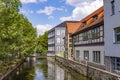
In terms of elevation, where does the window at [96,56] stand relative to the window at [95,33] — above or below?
below

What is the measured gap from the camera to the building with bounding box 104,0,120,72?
2486 centimetres

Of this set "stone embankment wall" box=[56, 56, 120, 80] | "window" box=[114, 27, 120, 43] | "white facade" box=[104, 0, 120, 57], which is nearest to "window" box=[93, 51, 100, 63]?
"stone embankment wall" box=[56, 56, 120, 80]

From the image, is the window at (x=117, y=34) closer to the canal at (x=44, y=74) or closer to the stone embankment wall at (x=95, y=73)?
the stone embankment wall at (x=95, y=73)

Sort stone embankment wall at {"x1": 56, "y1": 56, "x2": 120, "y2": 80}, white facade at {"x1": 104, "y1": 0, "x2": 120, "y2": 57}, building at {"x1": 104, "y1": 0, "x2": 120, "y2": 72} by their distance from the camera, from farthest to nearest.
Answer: building at {"x1": 104, "y1": 0, "x2": 120, "y2": 72} → white facade at {"x1": 104, "y1": 0, "x2": 120, "y2": 57} → stone embankment wall at {"x1": 56, "y1": 56, "x2": 120, "y2": 80}

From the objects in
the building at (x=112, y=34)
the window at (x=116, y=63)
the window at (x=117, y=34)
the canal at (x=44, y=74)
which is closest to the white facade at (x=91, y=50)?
the canal at (x=44, y=74)

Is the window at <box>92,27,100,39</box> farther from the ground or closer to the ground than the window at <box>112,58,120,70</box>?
farther from the ground

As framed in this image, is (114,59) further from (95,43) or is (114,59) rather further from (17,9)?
(17,9)

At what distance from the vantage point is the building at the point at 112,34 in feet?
81.6

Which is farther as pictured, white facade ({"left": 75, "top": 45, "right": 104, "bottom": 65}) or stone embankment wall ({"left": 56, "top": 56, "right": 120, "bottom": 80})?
white facade ({"left": 75, "top": 45, "right": 104, "bottom": 65})

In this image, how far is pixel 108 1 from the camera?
88.3 ft

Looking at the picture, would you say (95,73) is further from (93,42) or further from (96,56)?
(93,42)

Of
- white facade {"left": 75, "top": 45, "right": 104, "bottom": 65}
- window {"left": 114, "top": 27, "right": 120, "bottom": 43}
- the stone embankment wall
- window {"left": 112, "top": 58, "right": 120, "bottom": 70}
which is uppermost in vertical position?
window {"left": 114, "top": 27, "right": 120, "bottom": 43}

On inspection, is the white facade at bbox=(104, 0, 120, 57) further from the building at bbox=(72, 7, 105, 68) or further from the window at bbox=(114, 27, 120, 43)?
the building at bbox=(72, 7, 105, 68)

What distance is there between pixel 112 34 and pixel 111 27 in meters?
0.72
